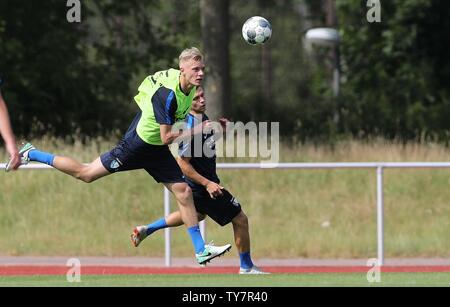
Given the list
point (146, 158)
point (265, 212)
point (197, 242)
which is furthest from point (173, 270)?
point (265, 212)

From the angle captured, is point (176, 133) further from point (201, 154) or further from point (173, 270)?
point (173, 270)

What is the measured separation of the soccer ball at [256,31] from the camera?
14469 millimetres

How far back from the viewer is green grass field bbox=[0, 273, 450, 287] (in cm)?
1161

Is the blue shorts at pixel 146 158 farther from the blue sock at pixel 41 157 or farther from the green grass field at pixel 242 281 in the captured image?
the green grass field at pixel 242 281

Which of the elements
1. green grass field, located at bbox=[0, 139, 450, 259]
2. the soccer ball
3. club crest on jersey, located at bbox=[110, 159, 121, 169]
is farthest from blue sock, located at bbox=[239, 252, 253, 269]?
green grass field, located at bbox=[0, 139, 450, 259]

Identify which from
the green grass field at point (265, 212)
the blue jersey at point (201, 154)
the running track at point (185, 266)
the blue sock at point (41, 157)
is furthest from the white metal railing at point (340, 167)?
the blue sock at point (41, 157)

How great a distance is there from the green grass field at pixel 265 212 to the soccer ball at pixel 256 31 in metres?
4.47

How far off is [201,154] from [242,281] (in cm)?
187

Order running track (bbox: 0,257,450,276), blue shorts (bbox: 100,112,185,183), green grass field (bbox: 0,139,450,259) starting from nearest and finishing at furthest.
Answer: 1. blue shorts (bbox: 100,112,185,183)
2. running track (bbox: 0,257,450,276)
3. green grass field (bbox: 0,139,450,259)

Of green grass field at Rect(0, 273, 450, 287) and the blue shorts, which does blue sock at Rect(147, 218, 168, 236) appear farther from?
the blue shorts

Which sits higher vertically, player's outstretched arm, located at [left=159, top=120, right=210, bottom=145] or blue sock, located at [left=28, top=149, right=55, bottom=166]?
player's outstretched arm, located at [left=159, top=120, right=210, bottom=145]

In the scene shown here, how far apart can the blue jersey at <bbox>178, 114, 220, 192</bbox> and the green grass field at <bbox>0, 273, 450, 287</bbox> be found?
3.44 feet
